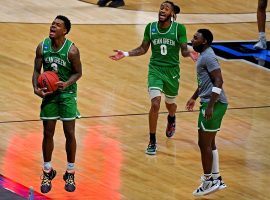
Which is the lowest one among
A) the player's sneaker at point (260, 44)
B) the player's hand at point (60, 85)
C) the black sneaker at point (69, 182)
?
the black sneaker at point (69, 182)

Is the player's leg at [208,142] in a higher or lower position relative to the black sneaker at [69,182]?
higher

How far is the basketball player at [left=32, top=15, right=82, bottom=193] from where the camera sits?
1423 cm

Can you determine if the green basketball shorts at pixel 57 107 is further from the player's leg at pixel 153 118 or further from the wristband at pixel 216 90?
the player's leg at pixel 153 118

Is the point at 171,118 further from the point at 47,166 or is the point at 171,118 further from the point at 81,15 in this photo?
the point at 81,15

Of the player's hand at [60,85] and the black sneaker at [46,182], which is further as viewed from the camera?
the black sneaker at [46,182]

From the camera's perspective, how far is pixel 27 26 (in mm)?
24438

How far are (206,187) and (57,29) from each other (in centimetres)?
289

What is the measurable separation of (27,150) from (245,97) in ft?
17.2

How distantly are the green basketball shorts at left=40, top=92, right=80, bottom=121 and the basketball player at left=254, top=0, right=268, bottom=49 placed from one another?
9.86 metres

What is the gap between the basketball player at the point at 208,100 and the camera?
46.7ft

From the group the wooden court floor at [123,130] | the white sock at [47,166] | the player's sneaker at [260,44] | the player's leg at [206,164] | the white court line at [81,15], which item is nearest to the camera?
the white sock at [47,166]

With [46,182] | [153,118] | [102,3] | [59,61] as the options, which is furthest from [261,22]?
[46,182]

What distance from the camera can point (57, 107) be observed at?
562 inches

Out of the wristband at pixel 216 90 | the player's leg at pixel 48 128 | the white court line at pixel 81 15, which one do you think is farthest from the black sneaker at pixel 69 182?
the white court line at pixel 81 15
